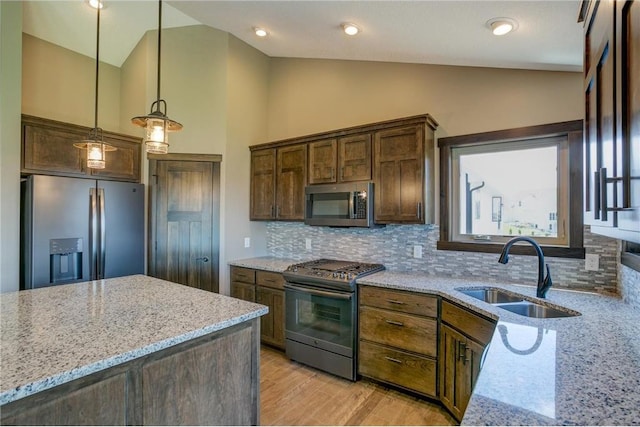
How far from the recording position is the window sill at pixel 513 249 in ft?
7.95

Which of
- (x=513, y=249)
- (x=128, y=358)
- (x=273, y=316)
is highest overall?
(x=513, y=249)

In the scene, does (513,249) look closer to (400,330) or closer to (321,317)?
(400,330)

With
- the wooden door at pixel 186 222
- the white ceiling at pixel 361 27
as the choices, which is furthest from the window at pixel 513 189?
the wooden door at pixel 186 222

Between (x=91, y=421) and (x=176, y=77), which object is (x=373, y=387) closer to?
(x=91, y=421)

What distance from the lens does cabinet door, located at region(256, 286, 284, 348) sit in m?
3.28

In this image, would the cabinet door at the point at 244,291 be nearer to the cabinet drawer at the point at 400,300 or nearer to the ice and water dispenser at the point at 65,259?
the cabinet drawer at the point at 400,300

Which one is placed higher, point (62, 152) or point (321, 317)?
point (62, 152)

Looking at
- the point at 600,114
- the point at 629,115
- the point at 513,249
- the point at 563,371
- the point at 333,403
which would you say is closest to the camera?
the point at 629,115

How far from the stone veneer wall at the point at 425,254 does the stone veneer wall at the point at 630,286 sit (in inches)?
1.8

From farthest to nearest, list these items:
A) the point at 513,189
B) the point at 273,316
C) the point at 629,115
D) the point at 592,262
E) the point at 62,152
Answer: the point at 273,316 < the point at 62,152 < the point at 513,189 < the point at 592,262 < the point at 629,115

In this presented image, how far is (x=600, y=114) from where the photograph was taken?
1.28 metres

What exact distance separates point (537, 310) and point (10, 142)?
165 inches

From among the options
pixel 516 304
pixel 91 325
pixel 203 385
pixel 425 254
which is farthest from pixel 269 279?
pixel 516 304

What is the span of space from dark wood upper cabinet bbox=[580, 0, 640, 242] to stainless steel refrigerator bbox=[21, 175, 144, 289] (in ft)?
11.8
